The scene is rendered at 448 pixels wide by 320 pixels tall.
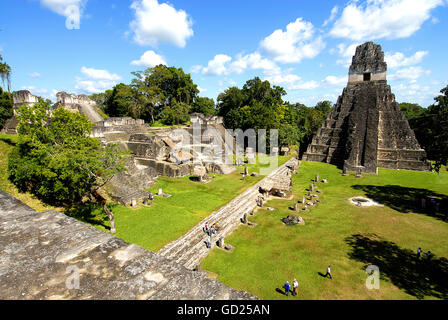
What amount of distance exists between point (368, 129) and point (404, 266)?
76.8ft

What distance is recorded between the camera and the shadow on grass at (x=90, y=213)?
12284mm

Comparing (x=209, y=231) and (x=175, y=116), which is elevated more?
(x=175, y=116)

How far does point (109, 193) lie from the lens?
50.8 feet

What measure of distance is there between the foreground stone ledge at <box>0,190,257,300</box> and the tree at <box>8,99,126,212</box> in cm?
945

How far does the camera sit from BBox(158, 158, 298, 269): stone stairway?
11145mm

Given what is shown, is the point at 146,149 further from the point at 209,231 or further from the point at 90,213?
the point at 209,231

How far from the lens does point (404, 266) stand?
10.9 m

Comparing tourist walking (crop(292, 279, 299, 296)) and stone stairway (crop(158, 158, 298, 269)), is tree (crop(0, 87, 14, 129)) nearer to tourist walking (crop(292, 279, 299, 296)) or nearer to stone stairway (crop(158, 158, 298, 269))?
stone stairway (crop(158, 158, 298, 269))

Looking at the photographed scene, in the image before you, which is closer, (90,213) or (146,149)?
(90,213)

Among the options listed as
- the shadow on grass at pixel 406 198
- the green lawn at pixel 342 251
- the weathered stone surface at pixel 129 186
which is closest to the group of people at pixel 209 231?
the green lawn at pixel 342 251

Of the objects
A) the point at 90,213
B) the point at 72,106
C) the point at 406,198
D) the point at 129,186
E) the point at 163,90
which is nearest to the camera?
the point at 90,213

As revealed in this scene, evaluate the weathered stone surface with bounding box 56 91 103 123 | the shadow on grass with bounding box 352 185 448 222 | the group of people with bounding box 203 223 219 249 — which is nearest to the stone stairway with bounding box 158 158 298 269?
the group of people with bounding box 203 223 219 249

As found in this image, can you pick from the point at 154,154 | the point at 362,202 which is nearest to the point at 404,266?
the point at 362,202
